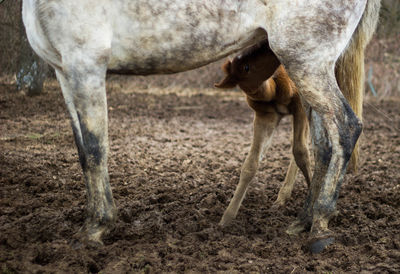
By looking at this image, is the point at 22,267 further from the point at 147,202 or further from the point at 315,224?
the point at 315,224

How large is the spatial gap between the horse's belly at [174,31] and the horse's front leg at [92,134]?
22cm

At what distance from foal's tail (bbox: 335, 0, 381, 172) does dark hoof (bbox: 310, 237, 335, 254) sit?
130cm

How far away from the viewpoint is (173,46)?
325 cm

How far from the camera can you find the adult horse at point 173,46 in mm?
3102

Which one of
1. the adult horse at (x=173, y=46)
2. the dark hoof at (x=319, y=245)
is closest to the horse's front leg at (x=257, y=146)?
the adult horse at (x=173, y=46)

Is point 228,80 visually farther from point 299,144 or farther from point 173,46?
point 299,144

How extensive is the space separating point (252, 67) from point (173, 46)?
2.93 feet

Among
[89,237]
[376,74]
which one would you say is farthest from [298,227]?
[376,74]

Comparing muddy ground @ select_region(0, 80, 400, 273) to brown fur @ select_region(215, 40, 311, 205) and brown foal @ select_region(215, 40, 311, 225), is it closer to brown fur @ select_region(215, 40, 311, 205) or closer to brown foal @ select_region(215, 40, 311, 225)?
brown foal @ select_region(215, 40, 311, 225)

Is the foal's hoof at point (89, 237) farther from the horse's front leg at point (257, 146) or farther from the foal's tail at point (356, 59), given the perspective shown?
the foal's tail at point (356, 59)

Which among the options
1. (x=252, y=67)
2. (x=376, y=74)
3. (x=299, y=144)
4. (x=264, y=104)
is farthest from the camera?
(x=376, y=74)

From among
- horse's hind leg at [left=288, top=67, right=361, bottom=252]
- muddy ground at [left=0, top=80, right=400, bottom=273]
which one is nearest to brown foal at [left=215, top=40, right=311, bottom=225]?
muddy ground at [left=0, top=80, right=400, bottom=273]

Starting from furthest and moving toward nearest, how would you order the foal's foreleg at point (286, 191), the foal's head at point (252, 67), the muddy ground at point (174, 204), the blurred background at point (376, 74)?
the blurred background at point (376, 74) < the foal's foreleg at point (286, 191) < the foal's head at point (252, 67) < the muddy ground at point (174, 204)

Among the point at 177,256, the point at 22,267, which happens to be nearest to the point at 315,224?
the point at 177,256
